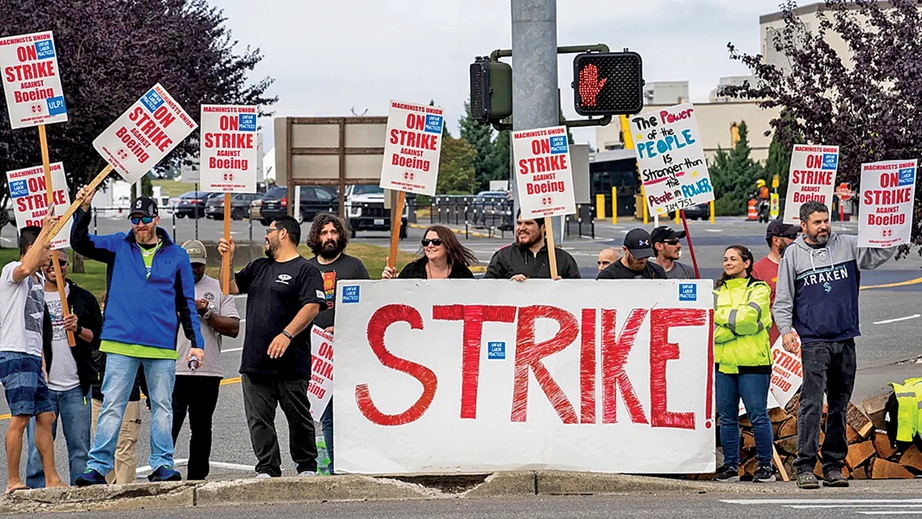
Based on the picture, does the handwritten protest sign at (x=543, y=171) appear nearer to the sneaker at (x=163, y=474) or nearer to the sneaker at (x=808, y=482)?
the sneaker at (x=808, y=482)

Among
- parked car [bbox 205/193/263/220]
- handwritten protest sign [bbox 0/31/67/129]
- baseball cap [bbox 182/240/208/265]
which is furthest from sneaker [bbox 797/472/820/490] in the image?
parked car [bbox 205/193/263/220]

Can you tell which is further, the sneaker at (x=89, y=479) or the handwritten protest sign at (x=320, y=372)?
the handwritten protest sign at (x=320, y=372)

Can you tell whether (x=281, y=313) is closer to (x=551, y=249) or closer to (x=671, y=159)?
(x=551, y=249)

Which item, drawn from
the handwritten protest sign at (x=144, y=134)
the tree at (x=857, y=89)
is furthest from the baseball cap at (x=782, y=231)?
the handwritten protest sign at (x=144, y=134)

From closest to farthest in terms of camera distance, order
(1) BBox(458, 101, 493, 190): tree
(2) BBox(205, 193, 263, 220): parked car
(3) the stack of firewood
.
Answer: (3) the stack of firewood → (2) BBox(205, 193, 263, 220): parked car → (1) BBox(458, 101, 493, 190): tree

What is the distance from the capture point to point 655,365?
9.40 m

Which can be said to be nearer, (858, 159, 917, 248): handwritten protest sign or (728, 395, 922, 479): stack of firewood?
(858, 159, 917, 248): handwritten protest sign

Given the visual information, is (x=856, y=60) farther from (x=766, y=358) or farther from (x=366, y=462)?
(x=366, y=462)

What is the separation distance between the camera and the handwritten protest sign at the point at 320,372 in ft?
33.0

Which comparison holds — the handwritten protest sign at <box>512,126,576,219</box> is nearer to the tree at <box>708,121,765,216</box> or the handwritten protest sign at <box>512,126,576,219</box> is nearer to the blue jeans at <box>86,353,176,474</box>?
the blue jeans at <box>86,353,176,474</box>

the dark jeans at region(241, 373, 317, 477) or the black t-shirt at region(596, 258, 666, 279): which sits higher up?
the black t-shirt at region(596, 258, 666, 279)

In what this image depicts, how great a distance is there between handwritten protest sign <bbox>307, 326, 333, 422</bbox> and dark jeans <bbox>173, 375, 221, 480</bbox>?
2.49 ft

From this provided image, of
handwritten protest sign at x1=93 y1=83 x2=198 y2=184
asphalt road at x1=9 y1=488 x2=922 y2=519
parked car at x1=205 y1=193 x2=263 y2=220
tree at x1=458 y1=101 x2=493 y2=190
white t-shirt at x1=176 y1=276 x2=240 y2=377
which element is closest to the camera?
asphalt road at x1=9 y1=488 x2=922 y2=519

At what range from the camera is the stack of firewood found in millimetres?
10305
